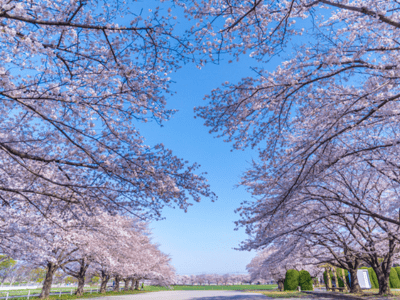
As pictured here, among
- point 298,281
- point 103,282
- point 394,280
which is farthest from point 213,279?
point 394,280

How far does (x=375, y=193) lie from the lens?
38.6 ft

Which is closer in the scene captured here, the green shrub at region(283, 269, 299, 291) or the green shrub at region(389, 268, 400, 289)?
the green shrub at region(389, 268, 400, 289)

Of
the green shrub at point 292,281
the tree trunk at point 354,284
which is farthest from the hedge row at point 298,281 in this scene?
the tree trunk at point 354,284

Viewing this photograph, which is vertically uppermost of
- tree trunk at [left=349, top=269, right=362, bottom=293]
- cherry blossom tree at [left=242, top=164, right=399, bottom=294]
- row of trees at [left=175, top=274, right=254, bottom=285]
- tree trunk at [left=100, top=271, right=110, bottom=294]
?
cherry blossom tree at [left=242, top=164, right=399, bottom=294]

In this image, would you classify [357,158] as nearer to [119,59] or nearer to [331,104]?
[331,104]

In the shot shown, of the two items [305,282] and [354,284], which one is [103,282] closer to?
[305,282]

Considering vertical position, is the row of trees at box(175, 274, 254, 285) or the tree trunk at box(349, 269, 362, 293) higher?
the tree trunk at box(349, 269, 362, 293)

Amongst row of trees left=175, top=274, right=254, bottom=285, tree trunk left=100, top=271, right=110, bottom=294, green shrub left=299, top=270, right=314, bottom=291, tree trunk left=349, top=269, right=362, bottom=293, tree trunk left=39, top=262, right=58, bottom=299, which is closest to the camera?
tree trunk left=349, top=269, right=362, bottom=293

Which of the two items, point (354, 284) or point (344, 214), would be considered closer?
point (344, 214)

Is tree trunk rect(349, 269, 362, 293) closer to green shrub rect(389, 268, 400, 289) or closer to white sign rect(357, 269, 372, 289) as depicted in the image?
white sign rect(357, 269, 372, 289)

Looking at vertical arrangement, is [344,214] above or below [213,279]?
above

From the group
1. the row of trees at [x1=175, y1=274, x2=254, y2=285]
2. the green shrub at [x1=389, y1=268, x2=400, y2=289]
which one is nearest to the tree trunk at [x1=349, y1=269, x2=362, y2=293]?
the green shrub at [x1=389, y1=268, x2=400, y2=289]

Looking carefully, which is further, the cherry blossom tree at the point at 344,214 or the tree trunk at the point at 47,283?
the tree trunk at the point at 47,283

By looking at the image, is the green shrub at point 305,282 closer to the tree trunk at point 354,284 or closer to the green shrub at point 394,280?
the green shrub at point 394,280
